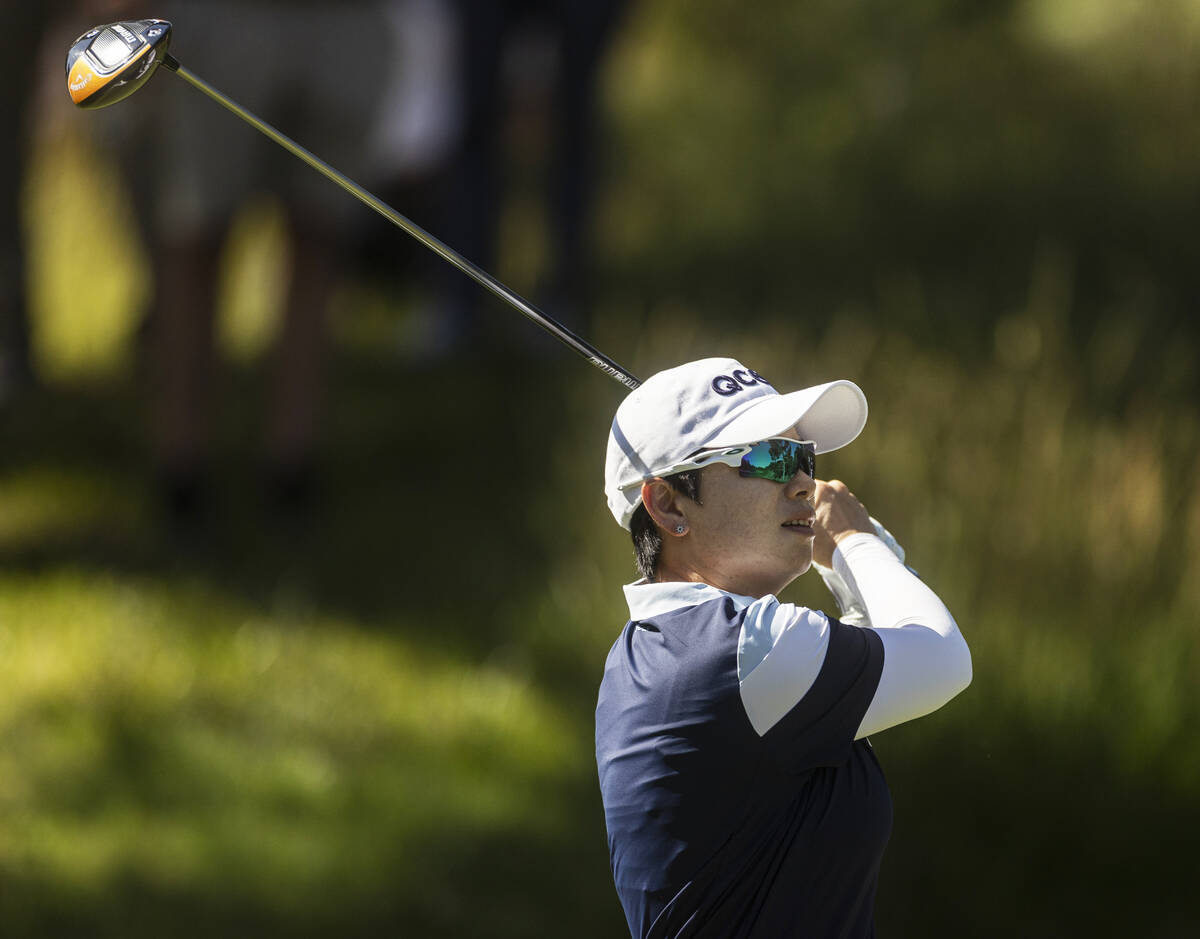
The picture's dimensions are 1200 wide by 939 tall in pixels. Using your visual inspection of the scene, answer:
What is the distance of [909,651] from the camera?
171 cm

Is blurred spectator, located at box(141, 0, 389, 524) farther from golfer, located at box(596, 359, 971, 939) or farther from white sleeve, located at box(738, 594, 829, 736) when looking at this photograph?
white sleeve, located at box(738, 594, 829, 736)

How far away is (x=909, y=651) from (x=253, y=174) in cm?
348

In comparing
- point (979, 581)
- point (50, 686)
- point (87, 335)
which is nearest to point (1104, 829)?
point (979, 581)

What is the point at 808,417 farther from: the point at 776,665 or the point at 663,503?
the point at 776,665

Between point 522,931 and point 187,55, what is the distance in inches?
104

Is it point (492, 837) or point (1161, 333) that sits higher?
point (1161, 333)

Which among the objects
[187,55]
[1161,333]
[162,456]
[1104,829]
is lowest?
[1104,829]

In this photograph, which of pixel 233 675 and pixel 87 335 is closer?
pixel 233 675

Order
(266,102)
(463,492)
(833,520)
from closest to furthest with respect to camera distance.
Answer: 1. (833,520)
2. (266,102)
3. (463,492)

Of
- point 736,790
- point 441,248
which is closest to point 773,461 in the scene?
point 736,790

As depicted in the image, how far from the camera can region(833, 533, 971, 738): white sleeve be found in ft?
5.60

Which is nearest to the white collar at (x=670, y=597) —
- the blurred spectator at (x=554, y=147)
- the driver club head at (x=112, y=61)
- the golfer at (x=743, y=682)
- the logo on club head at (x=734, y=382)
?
the golfer at (x=743, y=682)

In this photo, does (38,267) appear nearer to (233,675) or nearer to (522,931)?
(233,675)

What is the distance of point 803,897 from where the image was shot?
5.59 ft
